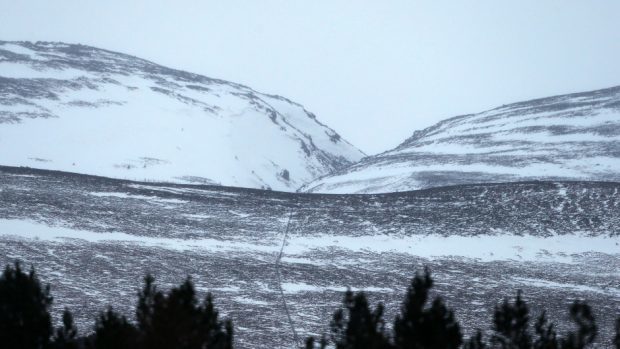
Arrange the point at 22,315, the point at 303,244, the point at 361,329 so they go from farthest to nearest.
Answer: the point at 303,244, the point at 22,315, the point at 361,329

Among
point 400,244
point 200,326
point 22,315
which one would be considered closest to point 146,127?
point 400,244

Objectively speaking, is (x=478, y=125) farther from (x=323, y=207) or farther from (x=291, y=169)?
(x=323, y=207)

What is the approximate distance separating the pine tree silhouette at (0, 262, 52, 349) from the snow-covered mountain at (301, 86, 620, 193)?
47.5m

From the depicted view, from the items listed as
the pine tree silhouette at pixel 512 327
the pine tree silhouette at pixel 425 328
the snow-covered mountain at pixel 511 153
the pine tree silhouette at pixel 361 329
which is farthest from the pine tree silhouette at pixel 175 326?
the snow-covered mountain at pixel 511 153

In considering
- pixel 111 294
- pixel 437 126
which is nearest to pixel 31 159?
pixel 111 294

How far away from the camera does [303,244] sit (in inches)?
1577

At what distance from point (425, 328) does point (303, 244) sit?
25.2 metres

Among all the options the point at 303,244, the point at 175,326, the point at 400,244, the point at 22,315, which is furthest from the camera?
the point at 400,244

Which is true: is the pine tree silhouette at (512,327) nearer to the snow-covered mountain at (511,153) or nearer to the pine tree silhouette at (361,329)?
the pine tree silhouette at (361,329)

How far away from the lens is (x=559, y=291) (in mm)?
33312

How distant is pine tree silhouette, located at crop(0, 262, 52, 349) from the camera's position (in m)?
15.4

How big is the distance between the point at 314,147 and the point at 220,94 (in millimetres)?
16524

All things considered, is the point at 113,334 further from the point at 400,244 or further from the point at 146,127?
the point at 146,127

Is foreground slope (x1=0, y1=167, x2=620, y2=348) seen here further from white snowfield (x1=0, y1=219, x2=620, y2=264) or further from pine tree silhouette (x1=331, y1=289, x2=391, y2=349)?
pine tree silhouette (x1=331, y1=289, x2=391, y2=349)
